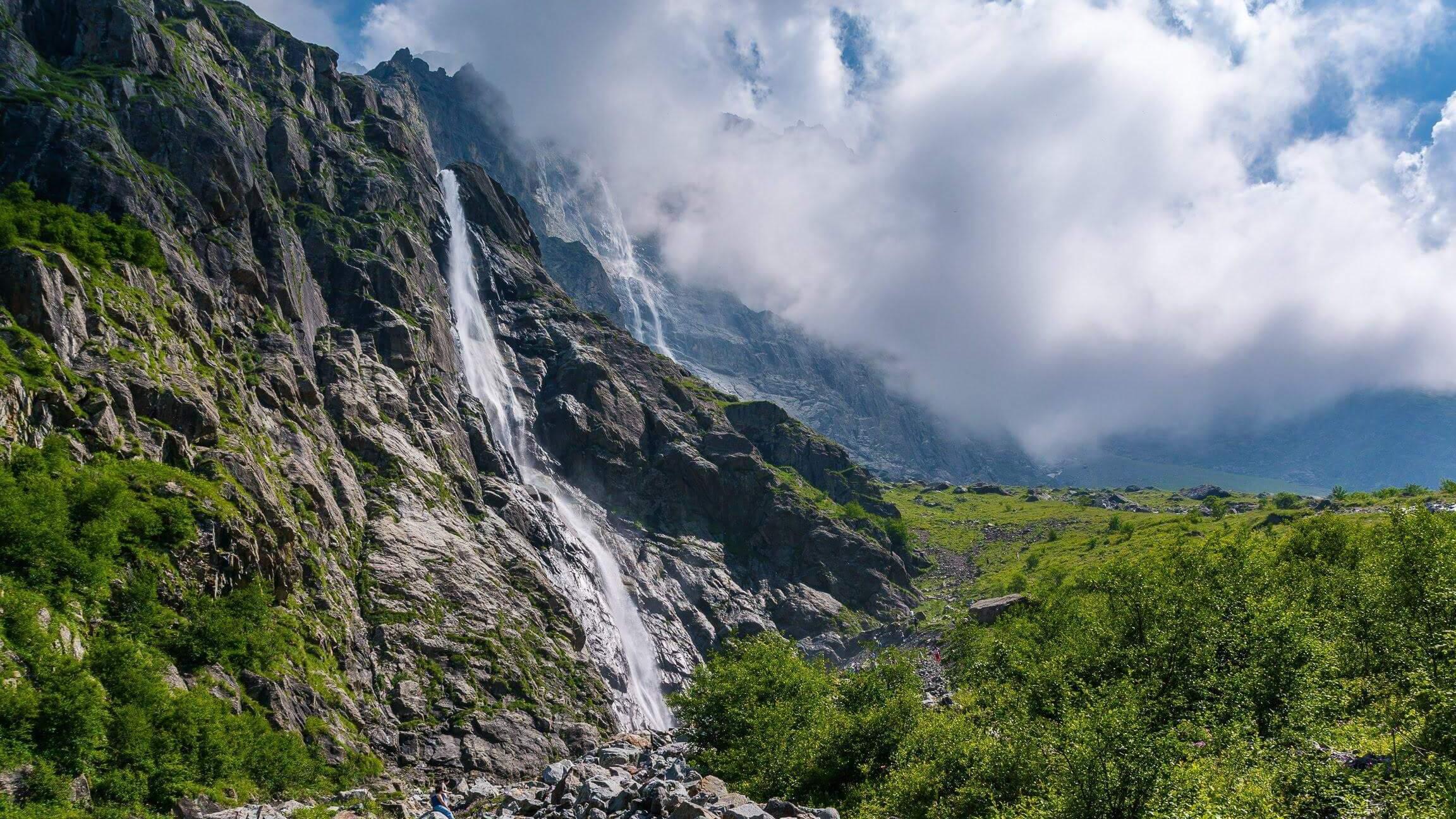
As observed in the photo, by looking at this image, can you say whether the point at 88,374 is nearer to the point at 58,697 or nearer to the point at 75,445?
the point at 75,445

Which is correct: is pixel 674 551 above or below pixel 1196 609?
above

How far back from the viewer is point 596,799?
36062mm

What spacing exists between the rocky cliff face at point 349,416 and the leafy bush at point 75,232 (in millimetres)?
2299

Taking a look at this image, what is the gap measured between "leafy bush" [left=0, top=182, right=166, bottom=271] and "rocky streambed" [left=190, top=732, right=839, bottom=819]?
166 feet

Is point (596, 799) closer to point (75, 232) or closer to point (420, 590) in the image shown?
point (420, 590)

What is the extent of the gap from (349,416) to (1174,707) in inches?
3700

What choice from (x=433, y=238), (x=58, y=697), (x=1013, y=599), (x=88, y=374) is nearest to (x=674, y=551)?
(x=1013, y=599)

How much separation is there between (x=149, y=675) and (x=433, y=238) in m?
129

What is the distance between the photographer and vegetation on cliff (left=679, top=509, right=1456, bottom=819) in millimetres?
27344

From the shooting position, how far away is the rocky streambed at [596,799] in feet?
109

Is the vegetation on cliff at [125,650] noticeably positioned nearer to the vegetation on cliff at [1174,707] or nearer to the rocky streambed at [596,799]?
the rocky streambed at [596,799]

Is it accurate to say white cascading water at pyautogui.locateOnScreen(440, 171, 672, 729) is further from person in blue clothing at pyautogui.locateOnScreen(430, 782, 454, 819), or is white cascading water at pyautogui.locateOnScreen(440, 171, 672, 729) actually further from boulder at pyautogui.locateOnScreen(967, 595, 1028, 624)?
person in blue clothing at pyautogui.locateOnScreen(430, 782, 454, 819)

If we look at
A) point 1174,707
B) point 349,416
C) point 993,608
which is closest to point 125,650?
point 349,416

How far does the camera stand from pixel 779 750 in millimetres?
49969
